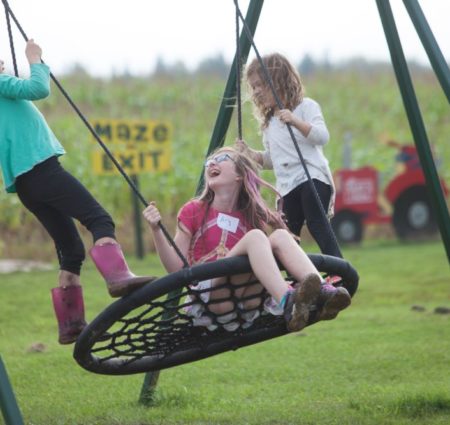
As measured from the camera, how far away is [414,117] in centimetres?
538

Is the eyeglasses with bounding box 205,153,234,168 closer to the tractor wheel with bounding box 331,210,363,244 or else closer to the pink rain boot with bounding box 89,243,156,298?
the pink rain boot with bounding box 89,243,156,298

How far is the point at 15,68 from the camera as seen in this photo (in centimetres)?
441

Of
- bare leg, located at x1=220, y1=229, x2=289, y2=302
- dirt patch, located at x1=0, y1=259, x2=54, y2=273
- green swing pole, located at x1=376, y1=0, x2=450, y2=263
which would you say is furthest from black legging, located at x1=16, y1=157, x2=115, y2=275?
dirt patch, located at x1=0, y1=259, x2=54, y2=273

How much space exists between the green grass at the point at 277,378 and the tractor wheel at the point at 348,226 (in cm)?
481

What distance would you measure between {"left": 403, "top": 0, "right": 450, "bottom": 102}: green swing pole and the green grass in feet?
5.55

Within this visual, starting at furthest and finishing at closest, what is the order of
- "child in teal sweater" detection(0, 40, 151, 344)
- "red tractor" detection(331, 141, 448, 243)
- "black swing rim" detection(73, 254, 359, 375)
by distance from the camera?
"red tractor" detection(331, 141, 448, 243), "child in teal sweater" detection(0, 40, 151, 344), "black swing rim" detection(73, 254, 359, 375)

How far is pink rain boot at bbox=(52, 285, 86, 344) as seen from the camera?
4406mm

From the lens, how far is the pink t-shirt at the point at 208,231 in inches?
174

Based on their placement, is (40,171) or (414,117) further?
(414,117)

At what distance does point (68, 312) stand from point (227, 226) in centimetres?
75

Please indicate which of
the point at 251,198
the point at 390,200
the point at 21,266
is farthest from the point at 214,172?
the point at 390,200

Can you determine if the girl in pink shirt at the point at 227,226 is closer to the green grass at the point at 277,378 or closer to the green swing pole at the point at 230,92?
the green swing pole at the point at 230,92

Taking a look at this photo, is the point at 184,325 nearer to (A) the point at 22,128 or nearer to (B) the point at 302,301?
(B) the point at 302,301

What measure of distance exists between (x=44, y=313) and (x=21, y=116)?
546 centimetres
